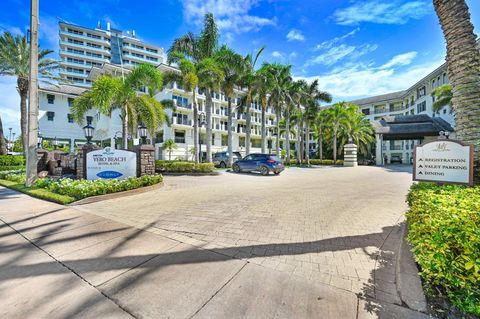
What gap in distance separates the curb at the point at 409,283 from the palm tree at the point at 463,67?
3.27 metres

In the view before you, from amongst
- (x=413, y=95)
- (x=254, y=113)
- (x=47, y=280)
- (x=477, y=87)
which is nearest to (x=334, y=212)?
(x=477, y=87)

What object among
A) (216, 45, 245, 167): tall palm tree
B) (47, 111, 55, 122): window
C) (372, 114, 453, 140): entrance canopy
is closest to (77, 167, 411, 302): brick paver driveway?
(216, 45, 245, 167): tall palm tree

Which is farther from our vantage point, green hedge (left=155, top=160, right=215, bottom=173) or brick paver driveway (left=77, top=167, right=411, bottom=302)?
green hedge (left=155, top=160, right=215, bottom=173)

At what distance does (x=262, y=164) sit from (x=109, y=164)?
10.8 m

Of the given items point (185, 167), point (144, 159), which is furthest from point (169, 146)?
point (144, 159)

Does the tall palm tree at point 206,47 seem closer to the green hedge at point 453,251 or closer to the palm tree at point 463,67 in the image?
the palm tree at point 463,67

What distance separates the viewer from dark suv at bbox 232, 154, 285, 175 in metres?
16.5

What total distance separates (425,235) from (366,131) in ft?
121

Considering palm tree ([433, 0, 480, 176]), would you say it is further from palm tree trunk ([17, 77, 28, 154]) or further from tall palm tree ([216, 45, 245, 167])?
palm tree trunk ([17, 77, 28, 154])

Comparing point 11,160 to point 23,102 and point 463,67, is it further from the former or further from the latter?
point 463,67

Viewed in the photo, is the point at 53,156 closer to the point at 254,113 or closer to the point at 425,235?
the point at 425,235

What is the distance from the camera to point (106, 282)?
9.05 feet

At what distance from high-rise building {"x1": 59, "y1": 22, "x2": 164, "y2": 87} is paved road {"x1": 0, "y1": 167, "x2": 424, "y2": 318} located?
57043 mm

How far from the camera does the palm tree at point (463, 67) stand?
171 inches
